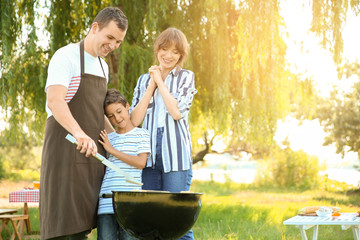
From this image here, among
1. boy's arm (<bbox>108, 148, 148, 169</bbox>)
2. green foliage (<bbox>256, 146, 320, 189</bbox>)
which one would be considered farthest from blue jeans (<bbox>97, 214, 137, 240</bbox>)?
green foliage (<bbox>256, 146, 320, 189</bbox>)

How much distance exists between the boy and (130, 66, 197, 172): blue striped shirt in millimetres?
123

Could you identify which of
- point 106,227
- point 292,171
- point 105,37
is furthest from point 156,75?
point 292,171

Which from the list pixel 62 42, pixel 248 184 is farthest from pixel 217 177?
pixel 62 42

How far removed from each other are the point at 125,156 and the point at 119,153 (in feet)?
0.13

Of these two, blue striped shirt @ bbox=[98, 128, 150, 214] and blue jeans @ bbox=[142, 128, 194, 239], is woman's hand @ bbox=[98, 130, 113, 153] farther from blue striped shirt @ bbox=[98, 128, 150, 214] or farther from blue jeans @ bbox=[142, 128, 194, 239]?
blue jeans @ bbox=[142, 128, 194, 239]

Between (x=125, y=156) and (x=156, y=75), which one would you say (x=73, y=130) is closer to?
(x=125, y=156)

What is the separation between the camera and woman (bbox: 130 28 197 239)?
302 cm

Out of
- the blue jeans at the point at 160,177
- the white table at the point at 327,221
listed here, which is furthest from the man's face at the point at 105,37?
the white table at the point at 327,221

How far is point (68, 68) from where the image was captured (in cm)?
264

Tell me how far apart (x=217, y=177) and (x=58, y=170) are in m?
17.4

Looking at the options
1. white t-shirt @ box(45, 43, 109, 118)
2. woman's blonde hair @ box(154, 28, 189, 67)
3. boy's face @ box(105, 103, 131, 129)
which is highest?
woman's blonde hair @ box(154, 28, 189, 67)

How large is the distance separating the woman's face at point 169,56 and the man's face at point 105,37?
44 cm

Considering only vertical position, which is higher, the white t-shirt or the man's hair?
the man's hair

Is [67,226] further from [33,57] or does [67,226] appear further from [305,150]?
[305,150]
